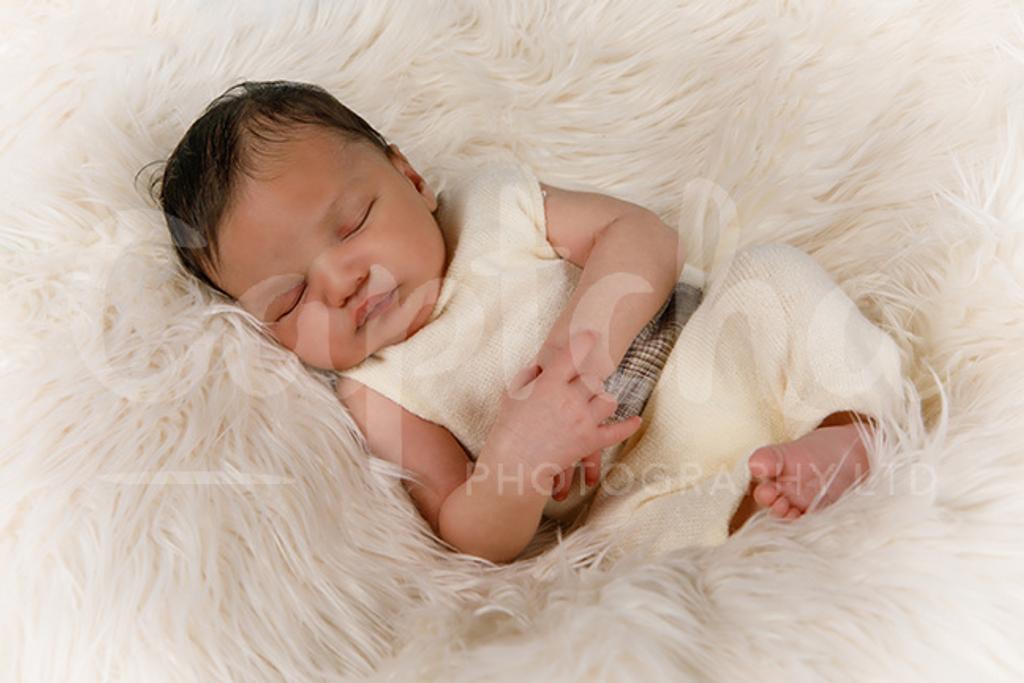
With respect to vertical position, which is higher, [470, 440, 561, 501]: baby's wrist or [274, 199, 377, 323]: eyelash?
[274, 199, 377, 323]: eyelash

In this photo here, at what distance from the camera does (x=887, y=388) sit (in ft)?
2.92

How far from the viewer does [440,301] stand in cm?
106

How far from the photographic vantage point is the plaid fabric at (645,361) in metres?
1.01

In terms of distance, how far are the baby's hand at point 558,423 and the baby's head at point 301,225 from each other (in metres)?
0.18

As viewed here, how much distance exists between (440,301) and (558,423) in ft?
0.76

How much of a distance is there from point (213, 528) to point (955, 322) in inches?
27.0

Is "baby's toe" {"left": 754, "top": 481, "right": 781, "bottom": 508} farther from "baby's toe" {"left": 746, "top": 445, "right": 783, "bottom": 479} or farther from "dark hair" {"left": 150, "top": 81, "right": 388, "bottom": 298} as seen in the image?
"dark hair" {"left": 150, "top": 81, "right": 388, "bottom": 298}

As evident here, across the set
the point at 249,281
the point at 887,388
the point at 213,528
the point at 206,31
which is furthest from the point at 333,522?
the point at 206,31

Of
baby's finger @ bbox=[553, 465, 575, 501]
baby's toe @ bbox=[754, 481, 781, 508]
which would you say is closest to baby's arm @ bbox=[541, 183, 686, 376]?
baby's finger @ bbox=[553, 465, 575, 501]

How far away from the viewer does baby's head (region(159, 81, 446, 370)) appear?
3.16ft

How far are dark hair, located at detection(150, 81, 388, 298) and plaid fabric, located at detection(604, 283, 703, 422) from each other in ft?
1.14

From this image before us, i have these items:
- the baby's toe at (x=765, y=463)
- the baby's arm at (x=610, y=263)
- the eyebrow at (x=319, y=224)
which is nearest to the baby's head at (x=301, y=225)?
the eyebrow at (x=319, y=224)

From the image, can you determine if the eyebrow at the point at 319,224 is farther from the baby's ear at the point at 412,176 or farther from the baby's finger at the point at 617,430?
the baby's finger at the point at 617,430

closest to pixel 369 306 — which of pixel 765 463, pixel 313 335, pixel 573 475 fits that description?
pixel 313 335
